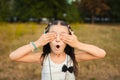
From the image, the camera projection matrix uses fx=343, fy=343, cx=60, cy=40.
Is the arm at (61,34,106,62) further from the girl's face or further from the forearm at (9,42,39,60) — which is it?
the forearm at (9,42,39,60)

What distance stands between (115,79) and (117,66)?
110 centimetres

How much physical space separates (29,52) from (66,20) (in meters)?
35.9

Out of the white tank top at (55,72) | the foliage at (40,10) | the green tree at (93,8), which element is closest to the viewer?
the white tank top at (55,72)

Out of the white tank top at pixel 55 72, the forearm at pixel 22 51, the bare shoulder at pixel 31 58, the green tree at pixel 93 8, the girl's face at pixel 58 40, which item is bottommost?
the green tree at pixel 93 8

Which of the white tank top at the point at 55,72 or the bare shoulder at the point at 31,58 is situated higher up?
the bare shoulder at the point at 31,58

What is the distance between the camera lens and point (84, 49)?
312cm

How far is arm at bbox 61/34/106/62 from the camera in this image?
9.81ft

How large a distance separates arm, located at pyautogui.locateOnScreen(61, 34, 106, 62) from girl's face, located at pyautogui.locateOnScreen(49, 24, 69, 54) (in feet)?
0.14

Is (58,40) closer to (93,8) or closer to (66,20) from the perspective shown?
(66,20)

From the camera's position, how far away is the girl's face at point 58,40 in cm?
302

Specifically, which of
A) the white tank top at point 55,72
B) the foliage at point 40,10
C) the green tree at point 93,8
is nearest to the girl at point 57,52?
the white tank top at point 55,72

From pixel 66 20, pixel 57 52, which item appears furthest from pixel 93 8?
pixel 57 52

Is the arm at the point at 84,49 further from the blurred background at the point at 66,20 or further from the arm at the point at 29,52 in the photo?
the blurred background at the point at 66,20

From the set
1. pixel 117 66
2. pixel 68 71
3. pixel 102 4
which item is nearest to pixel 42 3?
pixel 102 4
